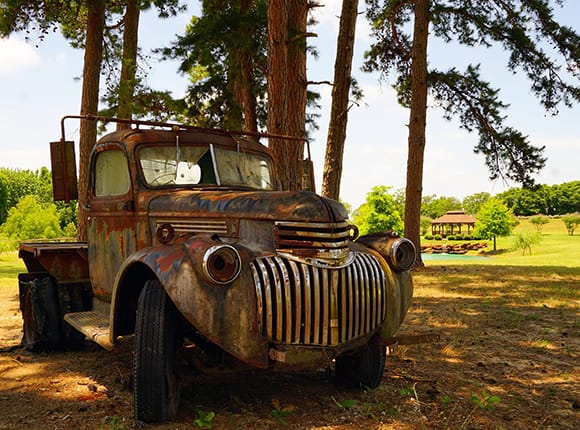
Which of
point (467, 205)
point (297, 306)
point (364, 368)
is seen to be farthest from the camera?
point (467, 205)

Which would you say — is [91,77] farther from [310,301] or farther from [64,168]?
[310,301]

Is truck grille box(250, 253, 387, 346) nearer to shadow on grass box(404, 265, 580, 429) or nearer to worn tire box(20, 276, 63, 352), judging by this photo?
shadow on grass box(404, 265, 580, 429)

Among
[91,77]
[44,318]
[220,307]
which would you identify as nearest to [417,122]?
[91,77]

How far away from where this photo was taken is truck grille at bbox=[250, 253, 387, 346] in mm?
3602

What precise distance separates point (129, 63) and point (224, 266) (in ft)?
39.3

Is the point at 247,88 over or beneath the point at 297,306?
over

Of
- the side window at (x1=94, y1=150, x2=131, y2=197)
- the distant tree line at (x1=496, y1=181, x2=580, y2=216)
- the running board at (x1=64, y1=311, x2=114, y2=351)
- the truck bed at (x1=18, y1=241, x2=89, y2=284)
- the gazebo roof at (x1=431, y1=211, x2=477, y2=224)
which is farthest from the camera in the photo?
the distant tree line at (x1=496, y1=181, x2=580, y2=216)

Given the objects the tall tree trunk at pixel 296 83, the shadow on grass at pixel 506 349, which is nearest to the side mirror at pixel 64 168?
the shadow on grass at pixel 506 349

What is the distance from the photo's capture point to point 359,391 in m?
4.52

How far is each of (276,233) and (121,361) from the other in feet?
9.46

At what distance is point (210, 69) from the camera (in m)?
17.1

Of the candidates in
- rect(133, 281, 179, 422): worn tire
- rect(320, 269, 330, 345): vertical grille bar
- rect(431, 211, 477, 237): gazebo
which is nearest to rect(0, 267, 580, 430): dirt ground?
rect(133, 281, 179, 422): worn tire

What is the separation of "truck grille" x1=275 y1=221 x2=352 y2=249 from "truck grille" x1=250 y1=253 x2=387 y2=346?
14 centimetres

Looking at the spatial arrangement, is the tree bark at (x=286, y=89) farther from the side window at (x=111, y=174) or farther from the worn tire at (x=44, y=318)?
the worn tire at (x=44, y=318)
